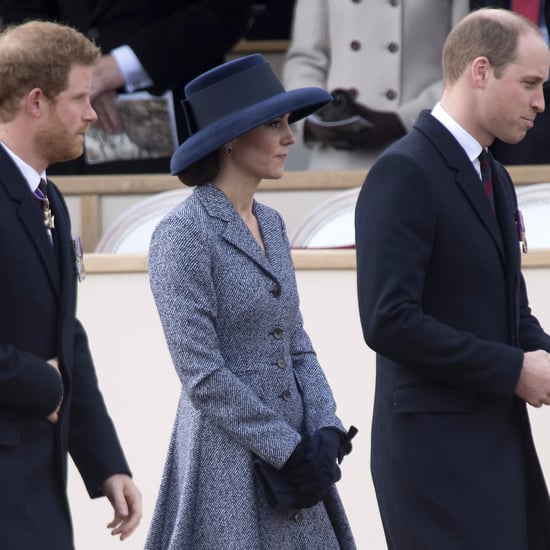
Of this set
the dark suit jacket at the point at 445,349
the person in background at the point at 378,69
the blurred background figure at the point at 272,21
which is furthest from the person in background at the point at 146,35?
the dark suit jacket at the point at 445,349

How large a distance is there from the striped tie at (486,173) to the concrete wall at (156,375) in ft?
4.41

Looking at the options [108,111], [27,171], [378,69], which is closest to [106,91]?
[108,111]

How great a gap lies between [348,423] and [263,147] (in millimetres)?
1525

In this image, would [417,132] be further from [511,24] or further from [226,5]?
[226,5]

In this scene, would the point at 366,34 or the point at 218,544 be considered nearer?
the point at 218,544

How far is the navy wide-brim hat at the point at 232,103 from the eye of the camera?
9.71ft

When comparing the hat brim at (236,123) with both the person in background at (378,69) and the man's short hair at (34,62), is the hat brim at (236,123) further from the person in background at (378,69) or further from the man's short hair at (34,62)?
the person in background at (378,69)

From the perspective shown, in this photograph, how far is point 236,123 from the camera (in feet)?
9.70

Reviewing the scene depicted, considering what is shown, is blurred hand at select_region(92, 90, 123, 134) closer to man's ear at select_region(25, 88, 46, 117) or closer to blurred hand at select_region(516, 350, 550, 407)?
man's ear at select_region(25, 88, 46, 117)

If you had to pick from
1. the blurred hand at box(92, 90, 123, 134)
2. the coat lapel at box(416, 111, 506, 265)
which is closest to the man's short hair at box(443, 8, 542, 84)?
the coat lapel at box(416, 111, 506, 265)

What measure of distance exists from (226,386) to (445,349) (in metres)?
0.42

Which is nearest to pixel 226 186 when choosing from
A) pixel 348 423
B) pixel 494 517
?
pixel 494 517

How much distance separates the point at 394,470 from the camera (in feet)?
9.72

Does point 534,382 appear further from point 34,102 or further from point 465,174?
point 34,102
